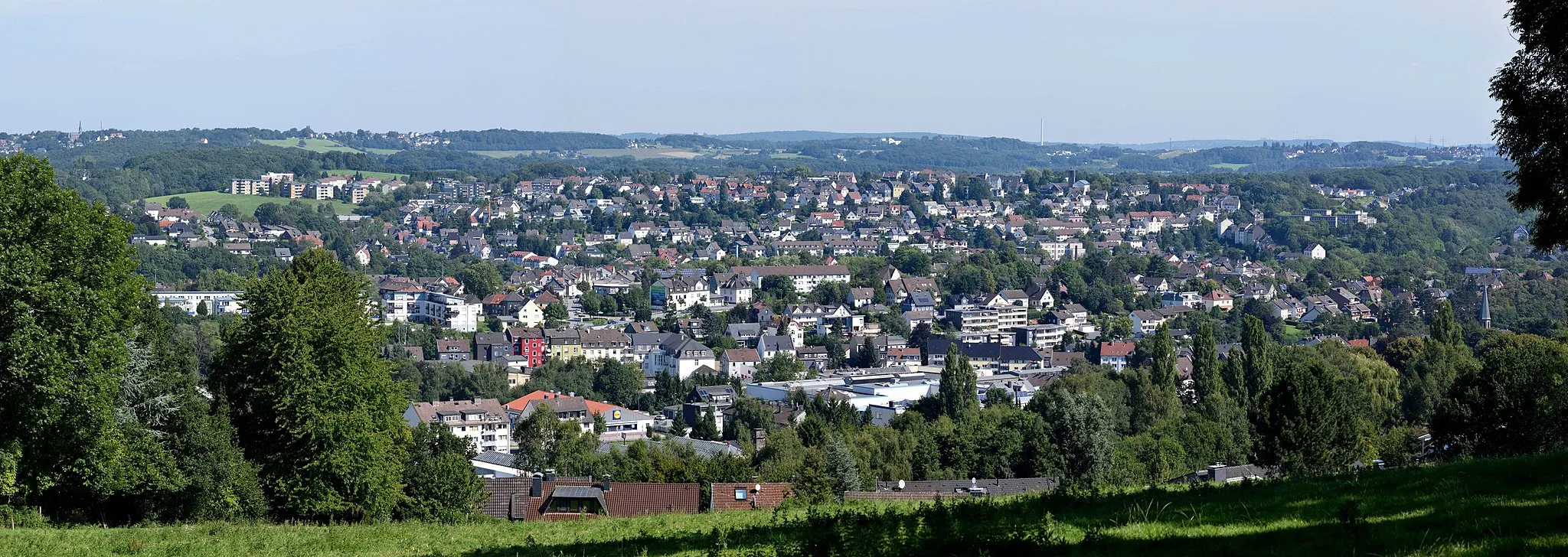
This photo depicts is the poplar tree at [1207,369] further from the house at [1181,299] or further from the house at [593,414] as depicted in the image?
the house at [1181,299]

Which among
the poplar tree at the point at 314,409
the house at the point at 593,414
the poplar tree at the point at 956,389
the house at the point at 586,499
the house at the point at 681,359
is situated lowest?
the house at the point at 681,359

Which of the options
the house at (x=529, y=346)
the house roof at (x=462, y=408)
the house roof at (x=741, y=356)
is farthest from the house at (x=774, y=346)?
the house roof at (x=462, y=408)

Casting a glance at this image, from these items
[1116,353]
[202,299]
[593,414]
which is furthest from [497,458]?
[202,299]

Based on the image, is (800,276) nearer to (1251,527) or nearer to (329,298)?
(329,298)

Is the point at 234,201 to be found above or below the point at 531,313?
above

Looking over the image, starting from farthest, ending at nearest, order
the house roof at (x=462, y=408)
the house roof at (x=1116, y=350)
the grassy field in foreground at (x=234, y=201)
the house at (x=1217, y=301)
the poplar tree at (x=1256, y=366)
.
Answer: the grassy field in foreground at (x=234, y=201) < the house at (x=1217, y=301) < the house roof at (x=1116, y=350) < the house roof at (x=462, y=408) < the poplar tree at (x=1256, y=366)

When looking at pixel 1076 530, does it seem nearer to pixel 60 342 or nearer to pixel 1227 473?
pixel 60 342
